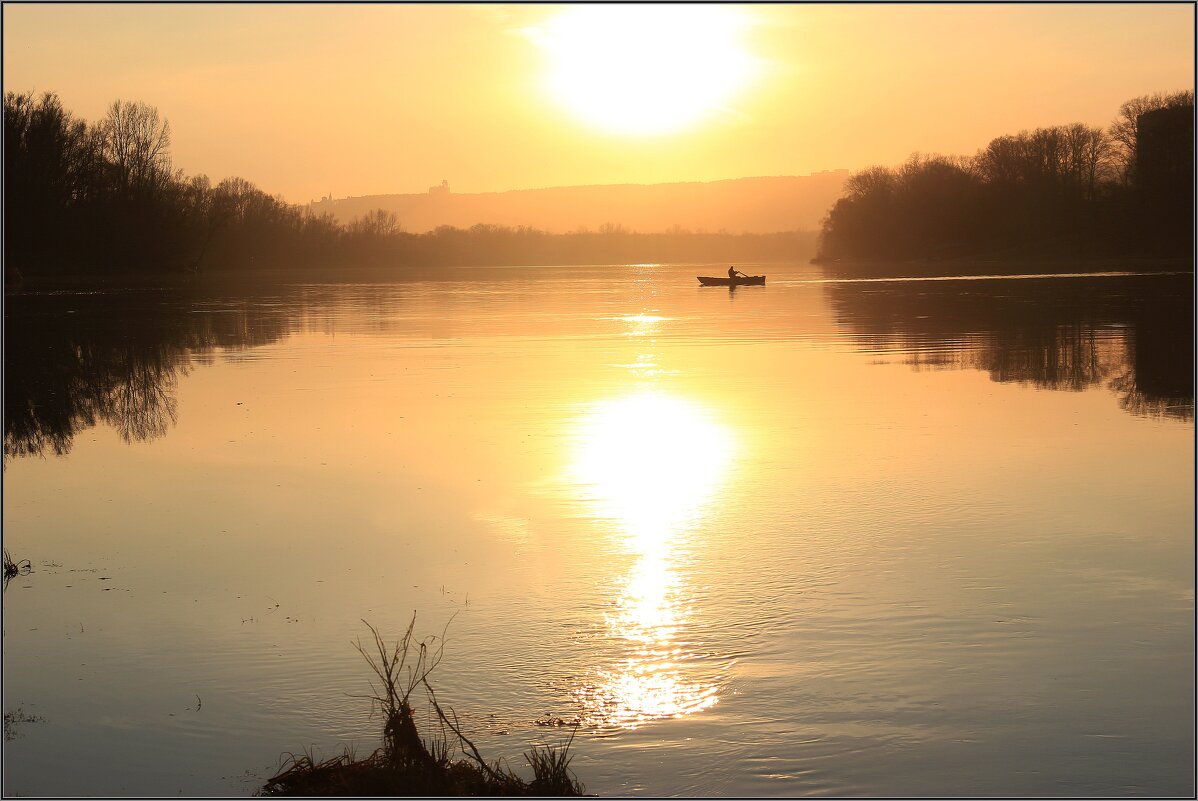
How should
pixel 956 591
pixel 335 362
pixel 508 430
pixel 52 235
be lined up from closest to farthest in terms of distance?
pixel 956 591
pixel 508 430
pixel 335 362
pixel 52 235

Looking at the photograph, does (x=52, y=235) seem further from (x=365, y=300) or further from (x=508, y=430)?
(x=508, y=430)

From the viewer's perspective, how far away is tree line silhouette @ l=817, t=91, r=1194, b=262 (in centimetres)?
10631

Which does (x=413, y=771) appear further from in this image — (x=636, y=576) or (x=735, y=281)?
(x=735, y=281)

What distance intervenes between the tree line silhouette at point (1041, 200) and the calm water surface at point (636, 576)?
92491 millimetres

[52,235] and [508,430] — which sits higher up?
[52,235]

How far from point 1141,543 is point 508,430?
26.7ft

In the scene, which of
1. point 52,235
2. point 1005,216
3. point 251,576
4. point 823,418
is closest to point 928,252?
point 1005,216

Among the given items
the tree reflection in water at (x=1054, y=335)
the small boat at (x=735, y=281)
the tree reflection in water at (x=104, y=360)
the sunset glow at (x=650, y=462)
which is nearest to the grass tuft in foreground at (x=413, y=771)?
the sunset glow at (x=650, y=462)

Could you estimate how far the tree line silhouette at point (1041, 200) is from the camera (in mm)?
106312

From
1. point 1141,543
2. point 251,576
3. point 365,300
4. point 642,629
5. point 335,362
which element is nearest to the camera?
point 642,629

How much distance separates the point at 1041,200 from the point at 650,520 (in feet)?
393

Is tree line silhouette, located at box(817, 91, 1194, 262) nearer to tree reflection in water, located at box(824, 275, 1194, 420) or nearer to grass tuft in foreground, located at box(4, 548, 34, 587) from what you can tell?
tree reflection in water, located at box(824, 275, 1194, 420)

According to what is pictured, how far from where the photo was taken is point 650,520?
1118 cm

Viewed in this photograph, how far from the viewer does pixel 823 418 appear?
17.0m
